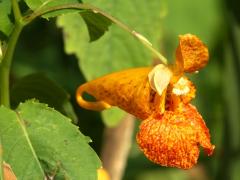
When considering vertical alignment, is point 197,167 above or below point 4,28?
below

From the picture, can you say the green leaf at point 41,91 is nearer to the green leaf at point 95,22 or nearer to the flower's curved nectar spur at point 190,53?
the green leaf at point 95,22

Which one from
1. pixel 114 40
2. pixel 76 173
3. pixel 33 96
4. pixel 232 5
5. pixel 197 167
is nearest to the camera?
pixel 76 173

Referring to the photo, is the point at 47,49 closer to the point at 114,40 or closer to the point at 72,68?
the point at 72,68

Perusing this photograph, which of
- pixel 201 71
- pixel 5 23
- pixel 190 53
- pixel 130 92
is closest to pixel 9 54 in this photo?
pixel 5 23

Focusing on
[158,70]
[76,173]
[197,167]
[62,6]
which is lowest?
[197,167]

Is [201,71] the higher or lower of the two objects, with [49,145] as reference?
lower

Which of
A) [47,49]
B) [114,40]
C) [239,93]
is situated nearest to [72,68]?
[47,49]

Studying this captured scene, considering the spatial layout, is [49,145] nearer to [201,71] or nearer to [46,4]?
[46,4]
